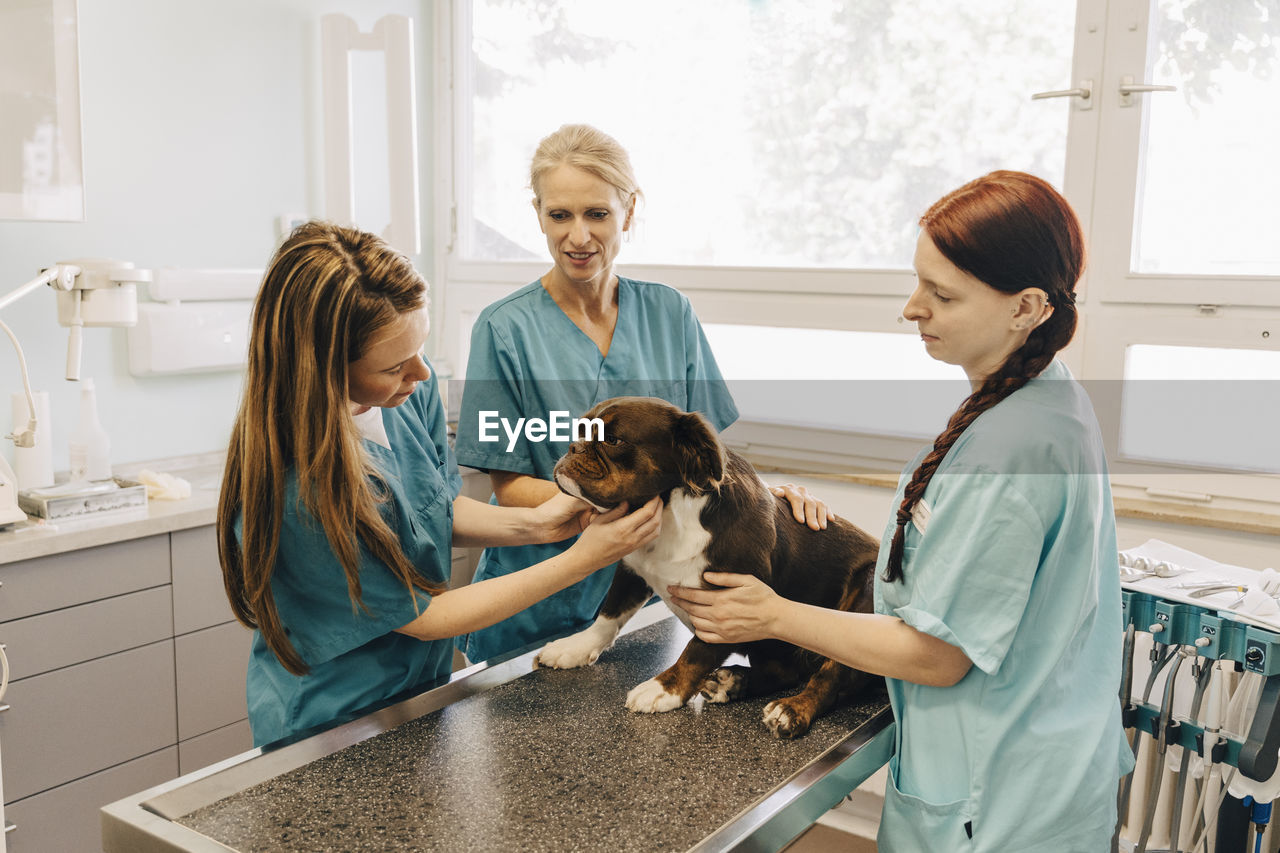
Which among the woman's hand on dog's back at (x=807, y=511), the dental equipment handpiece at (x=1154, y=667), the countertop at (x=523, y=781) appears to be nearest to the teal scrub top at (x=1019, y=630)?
the countertop at (x=523, y=781)

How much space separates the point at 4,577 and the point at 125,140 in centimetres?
130

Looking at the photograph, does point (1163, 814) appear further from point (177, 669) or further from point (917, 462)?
point (177, 669)

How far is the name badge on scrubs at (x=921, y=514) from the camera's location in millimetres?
1173

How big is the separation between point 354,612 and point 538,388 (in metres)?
0.69

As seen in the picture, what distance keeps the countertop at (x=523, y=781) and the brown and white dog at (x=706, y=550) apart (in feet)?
0.13

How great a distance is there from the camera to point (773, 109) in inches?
118

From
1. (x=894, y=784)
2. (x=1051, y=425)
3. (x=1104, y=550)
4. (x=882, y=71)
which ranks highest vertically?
(x=882, y=71)

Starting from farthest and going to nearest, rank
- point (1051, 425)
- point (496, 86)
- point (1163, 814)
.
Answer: point (496, 86) < point (1163, 814) < point (1051, 425)

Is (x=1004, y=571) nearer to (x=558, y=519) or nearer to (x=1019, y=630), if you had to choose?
(x=1019, y=630)

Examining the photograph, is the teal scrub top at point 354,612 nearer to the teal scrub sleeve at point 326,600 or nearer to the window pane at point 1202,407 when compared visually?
the teal scrub sleeve at point 326,600

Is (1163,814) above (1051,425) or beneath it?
beneath

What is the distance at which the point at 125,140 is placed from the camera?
2777 mm

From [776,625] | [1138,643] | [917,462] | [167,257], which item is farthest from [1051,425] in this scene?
[167,257]

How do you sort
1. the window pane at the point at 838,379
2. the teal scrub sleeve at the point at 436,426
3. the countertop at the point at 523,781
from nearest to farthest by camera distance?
the countertop at the point at 523,781
the teal scrub sleeve at the point at 436,426
the window pane at the point at 838,379
